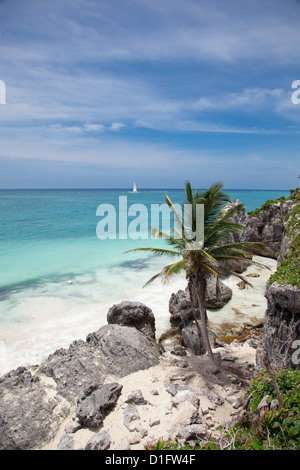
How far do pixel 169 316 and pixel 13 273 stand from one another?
614 inches

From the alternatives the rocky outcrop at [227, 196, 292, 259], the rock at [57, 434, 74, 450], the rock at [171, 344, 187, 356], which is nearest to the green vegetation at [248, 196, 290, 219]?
the rocky outcrop at [227, 196, 292, 259]

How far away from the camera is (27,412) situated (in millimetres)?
8500

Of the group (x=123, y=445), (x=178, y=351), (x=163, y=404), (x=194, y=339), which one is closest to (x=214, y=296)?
(x=194, y=339)

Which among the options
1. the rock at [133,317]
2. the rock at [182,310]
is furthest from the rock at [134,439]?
the rock at [182,310]

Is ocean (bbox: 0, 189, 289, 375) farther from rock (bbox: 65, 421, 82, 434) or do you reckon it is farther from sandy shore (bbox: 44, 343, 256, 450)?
rock (bbox: 65, 421, 82, 434)

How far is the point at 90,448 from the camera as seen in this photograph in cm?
713

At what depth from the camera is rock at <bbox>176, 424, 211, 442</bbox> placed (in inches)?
270

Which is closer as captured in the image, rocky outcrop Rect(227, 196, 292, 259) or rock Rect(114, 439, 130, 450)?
rock Rect(114, 439, 130, 450)

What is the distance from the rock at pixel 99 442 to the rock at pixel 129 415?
0.76 metres

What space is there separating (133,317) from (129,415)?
527cm

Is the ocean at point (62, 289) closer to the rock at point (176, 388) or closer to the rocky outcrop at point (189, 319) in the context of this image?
the rocky outcrop at point (189, 319)

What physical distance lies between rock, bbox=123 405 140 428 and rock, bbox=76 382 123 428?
0.57 metres
